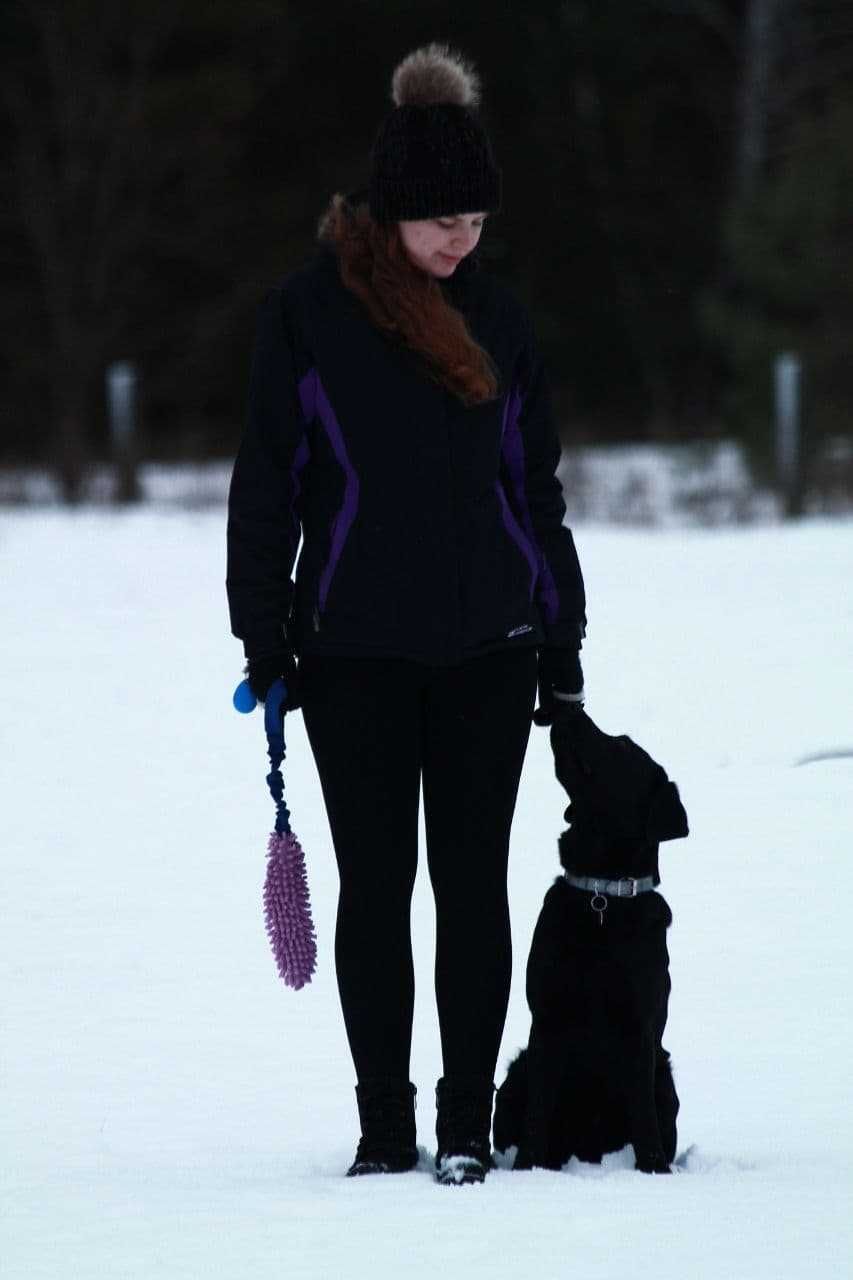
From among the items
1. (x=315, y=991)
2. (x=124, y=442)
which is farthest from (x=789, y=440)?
(x=315, y=991)

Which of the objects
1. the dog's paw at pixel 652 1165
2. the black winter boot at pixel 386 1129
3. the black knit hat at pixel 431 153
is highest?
the black knit hat at pixel 431 153

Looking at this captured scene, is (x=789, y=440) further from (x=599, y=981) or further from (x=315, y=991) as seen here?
(x=599, y=981)

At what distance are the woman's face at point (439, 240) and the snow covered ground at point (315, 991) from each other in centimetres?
131

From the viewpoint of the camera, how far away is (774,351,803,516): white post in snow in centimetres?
1200

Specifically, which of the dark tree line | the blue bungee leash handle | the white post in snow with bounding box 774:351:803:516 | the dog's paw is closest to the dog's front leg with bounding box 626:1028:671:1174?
the dog's paw

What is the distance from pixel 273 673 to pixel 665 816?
0.69 metres

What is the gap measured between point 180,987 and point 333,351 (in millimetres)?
1853

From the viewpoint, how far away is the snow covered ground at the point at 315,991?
255cm

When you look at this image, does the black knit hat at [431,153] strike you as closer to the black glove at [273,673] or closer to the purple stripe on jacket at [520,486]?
the purple stripe on jacket at [520,486]

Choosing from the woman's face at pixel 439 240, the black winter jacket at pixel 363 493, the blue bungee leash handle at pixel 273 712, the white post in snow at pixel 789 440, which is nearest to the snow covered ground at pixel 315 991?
the blue bungee leash handle at pixel 273 712

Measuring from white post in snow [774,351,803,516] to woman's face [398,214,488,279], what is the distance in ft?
31.0

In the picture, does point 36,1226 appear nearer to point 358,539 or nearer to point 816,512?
point 358,539

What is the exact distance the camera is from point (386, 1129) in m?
2.89

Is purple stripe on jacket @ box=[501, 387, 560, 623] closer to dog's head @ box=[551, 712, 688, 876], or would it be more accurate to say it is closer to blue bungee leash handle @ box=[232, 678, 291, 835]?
dog's head @ box=[551, 712, 688, 876]
